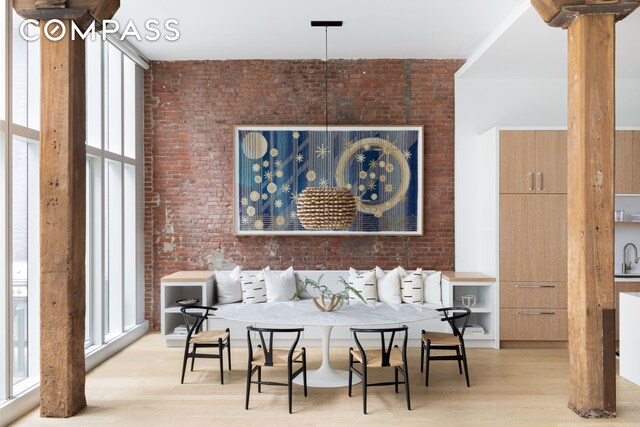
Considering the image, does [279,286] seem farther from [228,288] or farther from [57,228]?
[57,228]

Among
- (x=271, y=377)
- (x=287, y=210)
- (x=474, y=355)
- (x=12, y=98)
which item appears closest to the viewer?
(x=12, y=98)

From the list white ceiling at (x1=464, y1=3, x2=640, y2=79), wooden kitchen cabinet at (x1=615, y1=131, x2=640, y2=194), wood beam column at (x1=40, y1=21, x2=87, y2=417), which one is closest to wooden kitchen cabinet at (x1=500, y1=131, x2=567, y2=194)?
wooden kitchen cabinet at (x1=615, y1=131, x2=640, y2=194)

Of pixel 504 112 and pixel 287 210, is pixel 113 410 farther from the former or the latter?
pixel 504 112

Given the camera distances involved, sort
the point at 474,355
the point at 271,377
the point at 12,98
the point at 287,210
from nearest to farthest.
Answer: the point at 12,98 → the point at 271,377 → the point at 474,355 → the point at 287,210

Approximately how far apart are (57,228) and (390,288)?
407 cm

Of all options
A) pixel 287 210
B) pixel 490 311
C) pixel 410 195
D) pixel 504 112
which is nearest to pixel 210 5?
pixel 287 210

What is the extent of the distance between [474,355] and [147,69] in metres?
5.72

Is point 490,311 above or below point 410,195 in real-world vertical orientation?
below

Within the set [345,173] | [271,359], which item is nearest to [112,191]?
[345,173]

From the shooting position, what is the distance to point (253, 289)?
696 cm

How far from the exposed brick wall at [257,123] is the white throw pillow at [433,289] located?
1.63 ft

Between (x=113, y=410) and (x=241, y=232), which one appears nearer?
(x=113, y=410)

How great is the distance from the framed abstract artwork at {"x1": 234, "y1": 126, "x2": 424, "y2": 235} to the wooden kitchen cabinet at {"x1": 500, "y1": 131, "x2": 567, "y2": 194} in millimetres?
1193

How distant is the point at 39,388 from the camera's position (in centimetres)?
467
